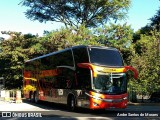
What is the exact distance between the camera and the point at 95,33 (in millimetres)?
41875

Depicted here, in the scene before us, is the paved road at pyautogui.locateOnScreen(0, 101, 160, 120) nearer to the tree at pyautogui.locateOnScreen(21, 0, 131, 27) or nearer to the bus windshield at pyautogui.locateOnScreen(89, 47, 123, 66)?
the bus windshield at pyautogui.locateOnScreen(89, 47, 123, 66)

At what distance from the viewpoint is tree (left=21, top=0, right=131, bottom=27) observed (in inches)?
2068

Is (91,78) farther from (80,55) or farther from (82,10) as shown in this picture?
(82,10)

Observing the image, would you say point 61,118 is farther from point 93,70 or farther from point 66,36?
point 66,36

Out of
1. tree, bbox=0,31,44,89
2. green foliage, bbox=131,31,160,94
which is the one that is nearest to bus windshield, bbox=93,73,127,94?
green foliage, bbox=131,31,160,94

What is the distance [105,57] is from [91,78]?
5.61ft

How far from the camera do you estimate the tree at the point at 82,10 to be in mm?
52531

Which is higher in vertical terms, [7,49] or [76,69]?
[7,49]

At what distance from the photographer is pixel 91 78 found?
20719mm

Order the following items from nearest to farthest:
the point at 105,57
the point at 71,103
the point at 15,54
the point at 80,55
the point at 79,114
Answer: the point at 79,114 → the point at 105,57 → the point at 80,55 → the point at 71,103 → the point at 15,54

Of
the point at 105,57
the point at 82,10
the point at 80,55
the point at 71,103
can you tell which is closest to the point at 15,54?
the point at 82,10

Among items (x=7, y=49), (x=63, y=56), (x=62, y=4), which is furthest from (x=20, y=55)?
(x=63, y=56)

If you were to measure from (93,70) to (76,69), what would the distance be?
1.86m

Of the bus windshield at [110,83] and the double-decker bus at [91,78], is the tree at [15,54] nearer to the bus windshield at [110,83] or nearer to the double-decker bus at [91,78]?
the double-decker bus at [91,78]
